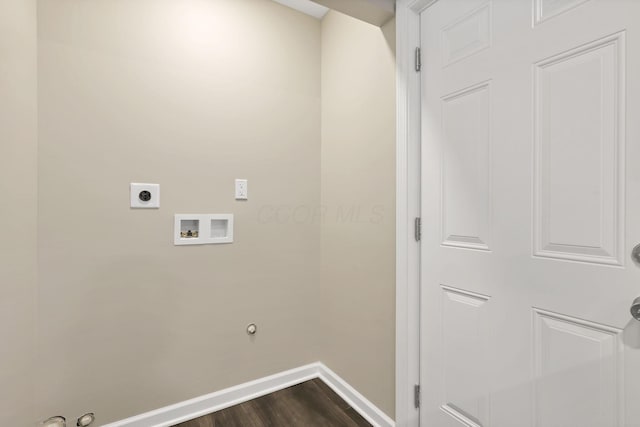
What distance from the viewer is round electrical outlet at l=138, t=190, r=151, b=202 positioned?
5.13 feet

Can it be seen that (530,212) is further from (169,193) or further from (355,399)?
(169,193)

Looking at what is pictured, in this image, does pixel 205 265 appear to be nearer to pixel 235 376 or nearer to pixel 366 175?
pixel 235 376

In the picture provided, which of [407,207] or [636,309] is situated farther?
[407,207]

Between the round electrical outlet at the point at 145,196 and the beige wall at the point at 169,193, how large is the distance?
0.20ft

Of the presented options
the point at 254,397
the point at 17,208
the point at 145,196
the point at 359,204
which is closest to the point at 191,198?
the point at 145,196

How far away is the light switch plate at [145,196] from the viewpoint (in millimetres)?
1543

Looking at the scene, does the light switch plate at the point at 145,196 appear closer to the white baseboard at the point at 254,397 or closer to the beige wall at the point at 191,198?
the beige wall at the point at 191,198

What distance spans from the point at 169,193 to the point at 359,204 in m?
1.05

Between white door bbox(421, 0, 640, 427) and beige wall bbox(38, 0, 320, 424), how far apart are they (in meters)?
0.94

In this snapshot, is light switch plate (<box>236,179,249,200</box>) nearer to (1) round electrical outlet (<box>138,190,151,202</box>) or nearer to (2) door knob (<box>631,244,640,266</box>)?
(1) round electrical outlet (<box>138,190,151,202</box>)

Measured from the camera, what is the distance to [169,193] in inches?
64.3

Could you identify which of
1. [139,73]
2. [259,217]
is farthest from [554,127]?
[139,73]

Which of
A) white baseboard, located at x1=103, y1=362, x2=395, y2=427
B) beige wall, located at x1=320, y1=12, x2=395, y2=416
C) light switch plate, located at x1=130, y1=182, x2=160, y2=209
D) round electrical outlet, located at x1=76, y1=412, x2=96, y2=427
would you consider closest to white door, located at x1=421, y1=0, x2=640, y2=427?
beige wall, located at x1=320, y1=12, x2=395, y2=416

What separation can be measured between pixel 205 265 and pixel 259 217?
1.39 ft
